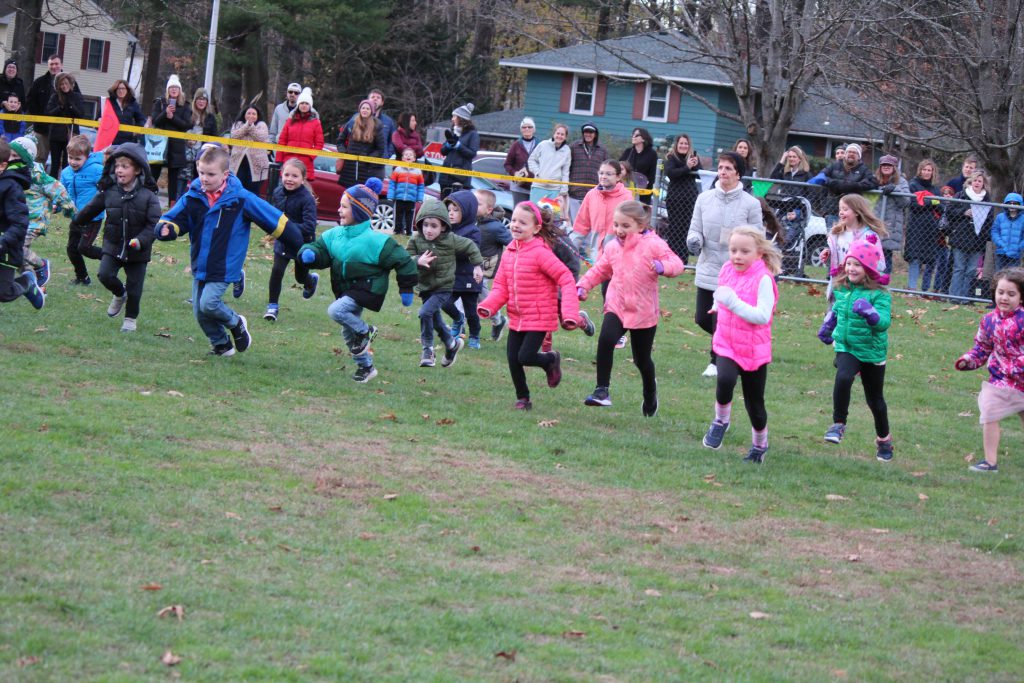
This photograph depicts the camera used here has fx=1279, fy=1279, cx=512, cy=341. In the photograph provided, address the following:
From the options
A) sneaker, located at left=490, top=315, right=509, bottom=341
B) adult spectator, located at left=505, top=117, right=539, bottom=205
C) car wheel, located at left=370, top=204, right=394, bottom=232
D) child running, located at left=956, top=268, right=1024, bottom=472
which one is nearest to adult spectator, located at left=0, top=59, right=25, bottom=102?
adult spectator, located at left=505, top=117, right=539, bottom=205

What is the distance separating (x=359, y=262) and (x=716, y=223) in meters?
3.26

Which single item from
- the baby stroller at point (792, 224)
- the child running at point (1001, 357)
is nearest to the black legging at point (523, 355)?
the child running at point (1001, 357)

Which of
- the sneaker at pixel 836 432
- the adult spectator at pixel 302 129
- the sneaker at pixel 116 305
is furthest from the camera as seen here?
the adult spectator at pixel 302 129

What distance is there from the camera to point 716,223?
11.5m

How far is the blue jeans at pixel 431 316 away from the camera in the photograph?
38.3 ft

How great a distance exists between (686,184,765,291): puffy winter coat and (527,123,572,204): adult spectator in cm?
873

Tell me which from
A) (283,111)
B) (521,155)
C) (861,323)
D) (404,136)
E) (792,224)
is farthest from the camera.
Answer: (404,136)

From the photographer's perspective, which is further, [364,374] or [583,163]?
[583,163]

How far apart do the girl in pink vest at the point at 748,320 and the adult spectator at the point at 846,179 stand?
983 centimetres

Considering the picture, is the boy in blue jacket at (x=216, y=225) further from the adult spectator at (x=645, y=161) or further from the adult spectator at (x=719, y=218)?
the adult spectator at (x=645, y=161)

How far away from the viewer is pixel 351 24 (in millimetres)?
41906

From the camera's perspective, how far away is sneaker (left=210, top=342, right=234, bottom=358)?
11.3m

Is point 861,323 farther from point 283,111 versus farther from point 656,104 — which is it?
point 656,104

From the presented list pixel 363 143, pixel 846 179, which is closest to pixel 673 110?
pixel 363 143
